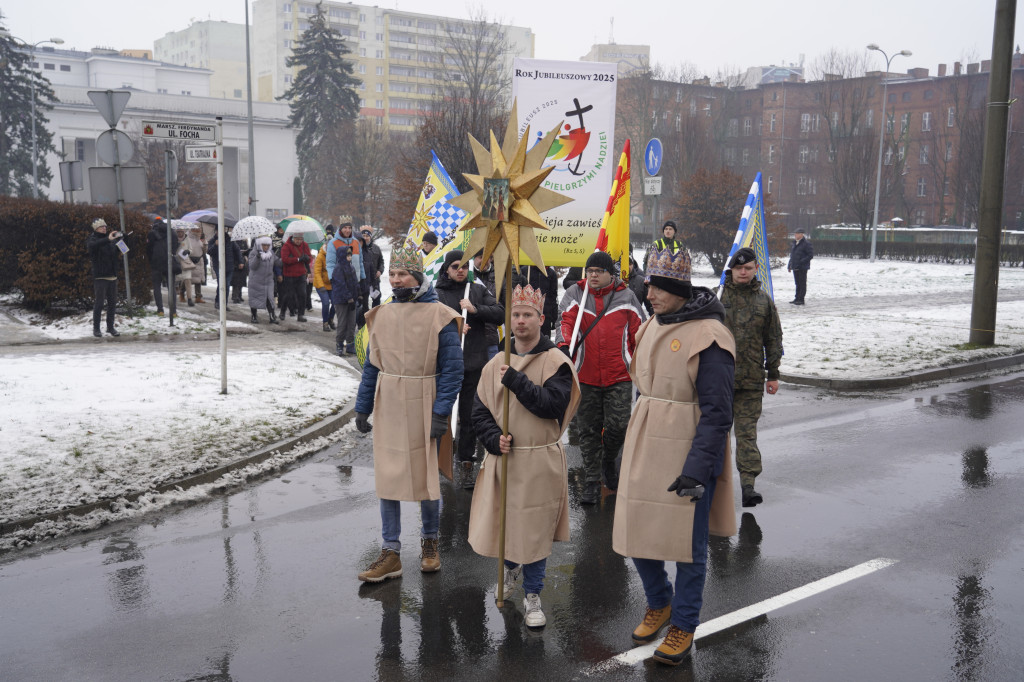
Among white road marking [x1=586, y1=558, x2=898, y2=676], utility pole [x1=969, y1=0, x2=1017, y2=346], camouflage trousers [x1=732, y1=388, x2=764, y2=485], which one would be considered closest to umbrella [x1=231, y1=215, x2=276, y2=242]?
utility pole [x1=969, y1=0, x2=1017, y2=346]

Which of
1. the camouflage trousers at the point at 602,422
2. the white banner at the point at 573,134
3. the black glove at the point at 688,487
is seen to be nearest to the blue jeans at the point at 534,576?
the black glove at the point at 688,487

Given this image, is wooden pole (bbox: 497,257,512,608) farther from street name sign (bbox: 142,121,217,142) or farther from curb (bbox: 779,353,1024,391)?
curb (bbox: 779,353,1024,391)

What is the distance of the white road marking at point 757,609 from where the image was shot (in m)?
4.48

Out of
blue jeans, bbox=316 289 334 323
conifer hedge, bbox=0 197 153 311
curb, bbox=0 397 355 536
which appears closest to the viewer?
curb, bbox=0 397 355 536

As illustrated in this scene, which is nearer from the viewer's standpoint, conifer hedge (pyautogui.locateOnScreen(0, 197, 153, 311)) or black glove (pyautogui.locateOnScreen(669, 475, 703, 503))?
black glove (pyautogui.locateOnScreen(669, 475, 703, 503))

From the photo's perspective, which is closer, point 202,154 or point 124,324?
point 202,154

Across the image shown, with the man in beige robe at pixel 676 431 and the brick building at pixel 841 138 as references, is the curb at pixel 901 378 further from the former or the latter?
the brick building at pixel 841 138

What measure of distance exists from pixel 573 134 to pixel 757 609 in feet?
19.3

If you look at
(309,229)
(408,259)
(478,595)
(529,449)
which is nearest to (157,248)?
(309,229)

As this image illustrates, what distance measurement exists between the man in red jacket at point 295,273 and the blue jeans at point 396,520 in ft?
40.4

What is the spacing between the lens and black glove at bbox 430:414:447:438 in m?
5.50

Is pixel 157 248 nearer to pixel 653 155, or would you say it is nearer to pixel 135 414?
pixel 135 414

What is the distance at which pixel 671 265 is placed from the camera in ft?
14.4

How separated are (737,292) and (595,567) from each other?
2.70 metres
